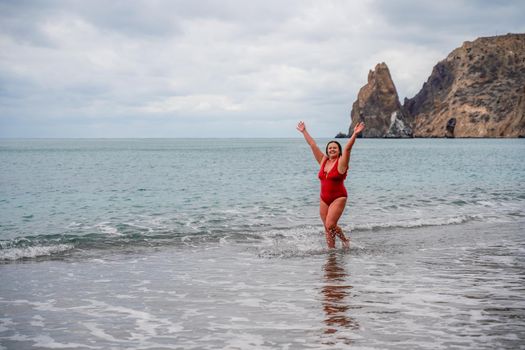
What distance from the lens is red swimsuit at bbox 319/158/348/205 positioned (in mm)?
11055

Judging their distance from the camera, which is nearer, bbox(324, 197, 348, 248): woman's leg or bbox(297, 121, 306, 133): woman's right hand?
bbox(324, 197, 348, 248): woman's leg

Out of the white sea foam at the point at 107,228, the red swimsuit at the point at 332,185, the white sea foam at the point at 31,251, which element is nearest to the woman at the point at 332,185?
the red swimsuit at the point at 332,185

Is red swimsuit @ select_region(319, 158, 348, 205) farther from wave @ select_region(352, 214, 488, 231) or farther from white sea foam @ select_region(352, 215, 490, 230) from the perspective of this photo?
white sea foam @ select_region(352, 215, 490, 230)

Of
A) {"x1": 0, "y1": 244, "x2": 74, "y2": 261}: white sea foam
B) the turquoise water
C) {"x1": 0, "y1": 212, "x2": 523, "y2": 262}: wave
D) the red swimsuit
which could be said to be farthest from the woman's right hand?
{"x1": 0, "y1": 244, "x2": 74, "y2": 261}: white sea foam

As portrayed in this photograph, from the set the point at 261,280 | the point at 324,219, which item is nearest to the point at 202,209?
the point at 324,219

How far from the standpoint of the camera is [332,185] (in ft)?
36.8

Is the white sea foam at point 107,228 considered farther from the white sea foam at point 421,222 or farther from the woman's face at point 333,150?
the woman's face at point 333,150

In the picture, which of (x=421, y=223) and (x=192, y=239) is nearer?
(x=192, y=239)

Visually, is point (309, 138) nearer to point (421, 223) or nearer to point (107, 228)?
point (421, 223)

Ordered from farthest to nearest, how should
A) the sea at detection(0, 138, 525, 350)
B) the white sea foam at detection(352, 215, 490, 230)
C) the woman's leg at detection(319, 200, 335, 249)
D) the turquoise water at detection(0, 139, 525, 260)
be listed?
the white sea foam at detection(352, 215, 490, 230) < the turquoise water at detection(0, 139, 525, 260) < the woman's leg at detection(319, 200, 335, 249) < the sea at detection(0, 138, 525, 350)

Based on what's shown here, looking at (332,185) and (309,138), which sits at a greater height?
(309,138)

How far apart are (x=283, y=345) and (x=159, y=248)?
7.61m

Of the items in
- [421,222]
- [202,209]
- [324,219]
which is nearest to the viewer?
[324,219]

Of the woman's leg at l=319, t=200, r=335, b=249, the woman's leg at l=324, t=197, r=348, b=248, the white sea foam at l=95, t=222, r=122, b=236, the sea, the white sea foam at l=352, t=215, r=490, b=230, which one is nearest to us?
the sea
